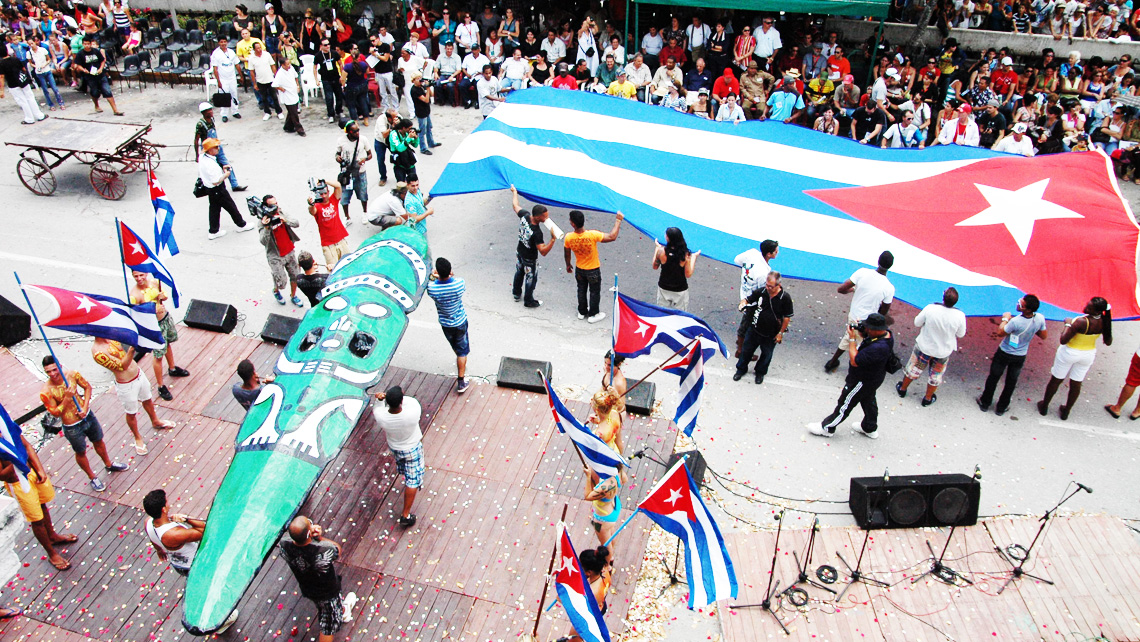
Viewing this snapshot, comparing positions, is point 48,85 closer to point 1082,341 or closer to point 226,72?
point 226,72

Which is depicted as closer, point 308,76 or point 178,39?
point 308,76

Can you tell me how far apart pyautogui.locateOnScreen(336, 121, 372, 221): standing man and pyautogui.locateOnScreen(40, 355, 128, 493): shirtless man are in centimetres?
537

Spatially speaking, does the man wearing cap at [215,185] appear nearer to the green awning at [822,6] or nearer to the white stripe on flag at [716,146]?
the white stripe on flag at [716,146]

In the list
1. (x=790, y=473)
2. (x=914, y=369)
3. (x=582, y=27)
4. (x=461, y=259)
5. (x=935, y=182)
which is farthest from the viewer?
(x=582, y=27)

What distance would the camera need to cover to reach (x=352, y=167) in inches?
462

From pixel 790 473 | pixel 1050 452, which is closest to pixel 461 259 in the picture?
pixel 790 473

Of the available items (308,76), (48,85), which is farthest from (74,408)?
(48,85)

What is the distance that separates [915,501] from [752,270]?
9.96ft

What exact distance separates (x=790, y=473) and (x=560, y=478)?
93.0 inches

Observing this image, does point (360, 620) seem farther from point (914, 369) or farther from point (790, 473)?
point (914, 369)

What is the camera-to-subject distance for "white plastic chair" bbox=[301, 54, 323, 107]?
1662 centimetres

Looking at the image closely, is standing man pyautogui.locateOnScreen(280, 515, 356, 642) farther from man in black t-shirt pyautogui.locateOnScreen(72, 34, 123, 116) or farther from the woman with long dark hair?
man in black t-shirt pyautogui.locateOnScreen(72, 34, 123, 116)

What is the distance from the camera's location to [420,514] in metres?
7.25

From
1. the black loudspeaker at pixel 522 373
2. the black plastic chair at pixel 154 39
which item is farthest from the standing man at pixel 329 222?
the black plastic chair at pixel 154 39
